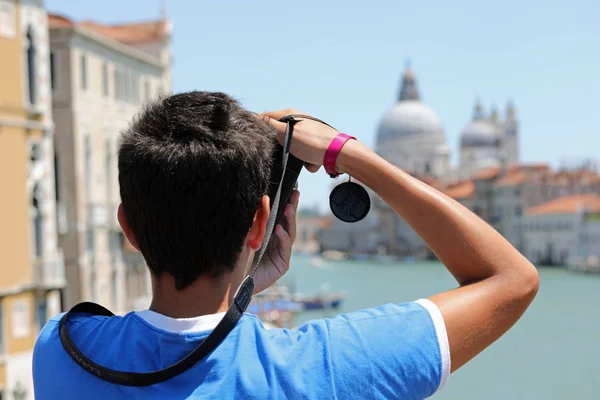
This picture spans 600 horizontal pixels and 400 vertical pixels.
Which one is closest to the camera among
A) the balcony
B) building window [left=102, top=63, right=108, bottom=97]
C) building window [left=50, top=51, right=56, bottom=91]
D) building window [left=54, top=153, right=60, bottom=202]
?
the balcony

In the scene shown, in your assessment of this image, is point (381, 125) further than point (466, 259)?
Yes

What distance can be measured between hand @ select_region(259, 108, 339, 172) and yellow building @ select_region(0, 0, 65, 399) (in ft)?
24.1

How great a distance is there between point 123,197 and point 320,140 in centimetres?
25

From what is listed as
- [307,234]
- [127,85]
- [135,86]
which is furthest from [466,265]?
[307,234]

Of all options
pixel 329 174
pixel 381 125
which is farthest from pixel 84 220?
pixel 381 125

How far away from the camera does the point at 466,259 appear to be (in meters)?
1.16

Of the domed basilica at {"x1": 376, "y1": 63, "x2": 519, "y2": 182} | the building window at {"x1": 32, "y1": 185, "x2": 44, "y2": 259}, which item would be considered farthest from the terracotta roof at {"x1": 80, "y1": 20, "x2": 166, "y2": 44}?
the domed basilica at {"x1": 376, "y1": 63, "x2": 519, "y2": 182}

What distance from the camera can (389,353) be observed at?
108 centimetres

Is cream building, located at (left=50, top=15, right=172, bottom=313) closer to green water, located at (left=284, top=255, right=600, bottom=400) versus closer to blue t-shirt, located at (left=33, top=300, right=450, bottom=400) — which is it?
green water, located at (left=284, top=255, right=600, bottom=400)

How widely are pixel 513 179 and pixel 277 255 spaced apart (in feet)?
192

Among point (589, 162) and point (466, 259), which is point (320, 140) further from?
point (589, 162)

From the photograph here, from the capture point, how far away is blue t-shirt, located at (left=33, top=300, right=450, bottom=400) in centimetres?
107

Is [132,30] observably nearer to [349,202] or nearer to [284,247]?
[284,247]

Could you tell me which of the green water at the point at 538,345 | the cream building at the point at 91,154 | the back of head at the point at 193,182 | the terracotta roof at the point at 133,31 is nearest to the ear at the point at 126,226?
the back of head at the point at 193,182
